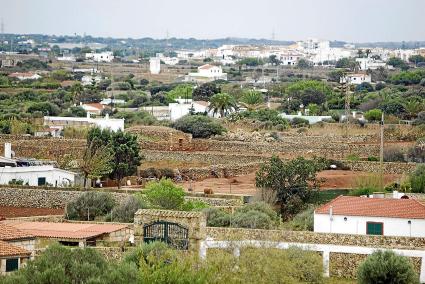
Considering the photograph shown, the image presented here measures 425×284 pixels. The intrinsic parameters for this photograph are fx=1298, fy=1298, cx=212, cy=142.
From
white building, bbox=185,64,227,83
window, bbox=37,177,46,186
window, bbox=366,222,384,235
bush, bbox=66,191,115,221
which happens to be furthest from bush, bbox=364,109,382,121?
white building, bbox=185,64,227,83

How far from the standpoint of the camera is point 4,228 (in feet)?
94.3

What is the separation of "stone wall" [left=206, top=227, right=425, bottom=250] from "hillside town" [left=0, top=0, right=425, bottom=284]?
38 mm

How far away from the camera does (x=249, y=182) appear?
53125 mm

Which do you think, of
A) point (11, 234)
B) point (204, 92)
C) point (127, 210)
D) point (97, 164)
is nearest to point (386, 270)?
point (11, 234)

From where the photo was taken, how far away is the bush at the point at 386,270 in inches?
1062

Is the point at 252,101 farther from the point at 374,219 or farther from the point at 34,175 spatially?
the point at 374,219

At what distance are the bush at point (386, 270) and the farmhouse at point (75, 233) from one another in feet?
20.2

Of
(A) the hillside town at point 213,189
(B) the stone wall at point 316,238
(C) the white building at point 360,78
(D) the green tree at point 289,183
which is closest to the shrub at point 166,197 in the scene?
(A) the hillside town at point 213,189

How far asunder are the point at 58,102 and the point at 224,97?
58.9ft

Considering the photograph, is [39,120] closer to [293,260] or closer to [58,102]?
[58,102]

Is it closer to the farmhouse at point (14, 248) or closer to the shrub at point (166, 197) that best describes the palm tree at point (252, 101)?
the shrub at point (166, 197)

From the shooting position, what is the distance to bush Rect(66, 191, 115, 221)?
37875 mm

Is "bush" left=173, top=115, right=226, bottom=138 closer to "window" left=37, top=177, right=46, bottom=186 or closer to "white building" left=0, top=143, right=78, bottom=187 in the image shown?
"white building" left=0, top=143, right=78, bottom=187

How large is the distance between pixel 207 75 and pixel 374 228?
127368 millimetres
